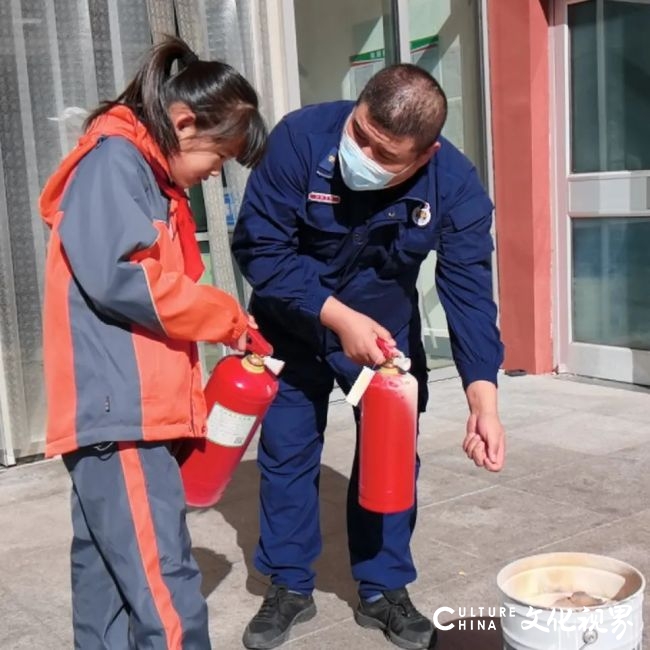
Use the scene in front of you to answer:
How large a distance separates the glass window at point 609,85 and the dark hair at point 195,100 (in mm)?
4319

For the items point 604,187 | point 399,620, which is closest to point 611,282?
point 604,187

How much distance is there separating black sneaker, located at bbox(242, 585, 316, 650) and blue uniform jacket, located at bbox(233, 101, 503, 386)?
0.81 metres

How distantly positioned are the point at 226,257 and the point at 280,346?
255 cm

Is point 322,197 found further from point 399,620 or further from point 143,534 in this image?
point 399,620

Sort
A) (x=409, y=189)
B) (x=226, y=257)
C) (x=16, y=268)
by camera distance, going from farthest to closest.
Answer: (x=226, y=257) < (x=16, y=268) < (x=409, y=189)

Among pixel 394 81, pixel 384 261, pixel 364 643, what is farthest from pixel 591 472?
pixel 394 81

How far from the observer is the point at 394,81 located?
2553mm

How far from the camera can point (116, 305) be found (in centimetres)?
222

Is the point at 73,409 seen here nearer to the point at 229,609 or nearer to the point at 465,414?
the point at 229,609

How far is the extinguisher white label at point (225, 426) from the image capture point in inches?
103

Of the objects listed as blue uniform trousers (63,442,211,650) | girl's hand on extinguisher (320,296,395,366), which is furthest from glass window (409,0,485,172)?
blue uniform trousers (63,442,211,650)

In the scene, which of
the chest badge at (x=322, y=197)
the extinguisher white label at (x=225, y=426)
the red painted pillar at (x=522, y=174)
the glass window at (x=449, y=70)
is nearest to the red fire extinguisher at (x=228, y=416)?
the extinguisher white label at (x=225, y=426)

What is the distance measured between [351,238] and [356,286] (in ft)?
0.51

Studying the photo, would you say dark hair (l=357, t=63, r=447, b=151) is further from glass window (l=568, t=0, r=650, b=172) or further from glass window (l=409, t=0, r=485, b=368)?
glass window (l=409, t=0, r=485, b=368)
